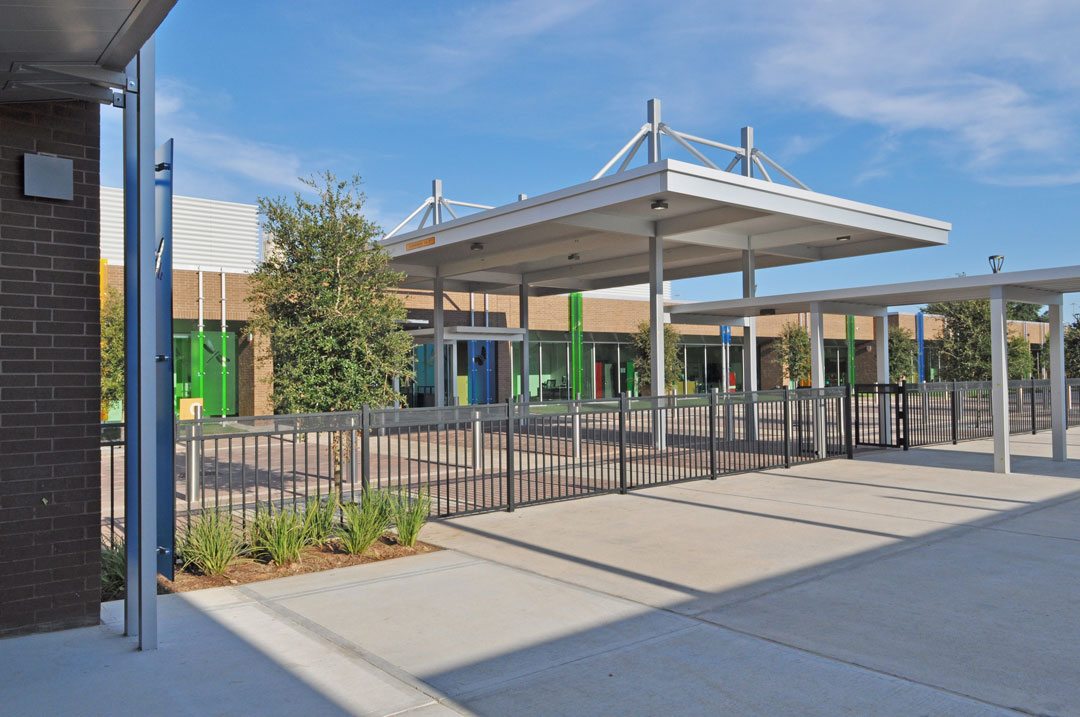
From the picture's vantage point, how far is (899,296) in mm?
16359

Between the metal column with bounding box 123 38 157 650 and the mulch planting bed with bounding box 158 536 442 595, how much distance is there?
164 centimetres

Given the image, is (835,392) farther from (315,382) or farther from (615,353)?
(615,353)

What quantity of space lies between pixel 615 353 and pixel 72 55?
34.4 meters

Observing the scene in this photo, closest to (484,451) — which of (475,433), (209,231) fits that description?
(475,433)

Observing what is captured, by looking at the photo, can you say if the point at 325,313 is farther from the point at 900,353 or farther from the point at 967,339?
the point at 900,353

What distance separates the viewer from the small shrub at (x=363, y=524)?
809 centimetres

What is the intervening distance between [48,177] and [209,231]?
28.8m

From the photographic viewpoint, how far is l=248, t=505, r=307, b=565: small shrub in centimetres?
759

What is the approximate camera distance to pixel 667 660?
16.5ft

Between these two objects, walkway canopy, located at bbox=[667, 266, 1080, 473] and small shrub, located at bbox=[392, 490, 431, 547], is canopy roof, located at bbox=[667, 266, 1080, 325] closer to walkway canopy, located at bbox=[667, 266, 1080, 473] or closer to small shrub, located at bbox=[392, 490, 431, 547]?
walkway canopy, located at bbox=[667, 266, 1080, 473]

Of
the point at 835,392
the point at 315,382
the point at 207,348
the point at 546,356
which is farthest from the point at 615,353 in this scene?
the point at 315,382

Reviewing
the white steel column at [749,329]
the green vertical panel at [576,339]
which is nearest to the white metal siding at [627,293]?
the green vertical panel at [576,339]

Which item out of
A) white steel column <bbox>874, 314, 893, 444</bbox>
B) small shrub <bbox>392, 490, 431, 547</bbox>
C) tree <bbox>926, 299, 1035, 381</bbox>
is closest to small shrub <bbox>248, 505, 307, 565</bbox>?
small shrub <bbox>392, 490, 431, 547</bbox>

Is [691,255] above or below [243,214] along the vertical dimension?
below
